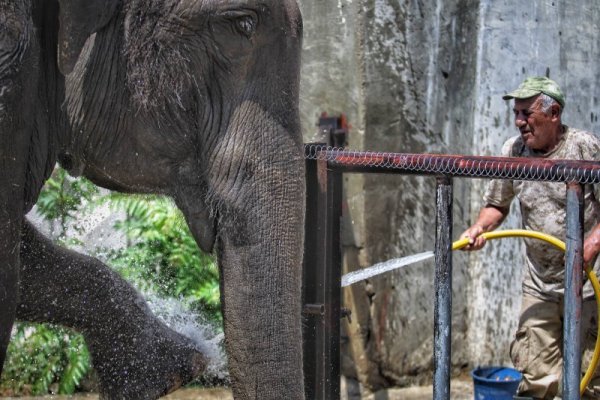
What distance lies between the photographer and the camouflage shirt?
471 centimetres

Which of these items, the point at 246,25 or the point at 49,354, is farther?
the point at 49,354

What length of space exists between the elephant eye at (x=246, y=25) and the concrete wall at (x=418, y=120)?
8.18 feet

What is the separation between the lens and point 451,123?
19.0 feet

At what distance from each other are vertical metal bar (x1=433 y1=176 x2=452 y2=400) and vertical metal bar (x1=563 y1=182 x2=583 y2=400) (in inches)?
15.0

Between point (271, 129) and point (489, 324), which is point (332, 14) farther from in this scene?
point (271, 129)

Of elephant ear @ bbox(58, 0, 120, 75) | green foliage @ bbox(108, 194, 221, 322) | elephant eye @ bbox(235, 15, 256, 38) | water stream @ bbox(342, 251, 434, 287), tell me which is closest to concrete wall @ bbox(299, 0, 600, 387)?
water stream @ bbox(342, 251, 434, 287)

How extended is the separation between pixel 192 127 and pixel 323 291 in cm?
100

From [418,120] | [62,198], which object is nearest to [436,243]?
[418,120]

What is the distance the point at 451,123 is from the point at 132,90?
2.90 meters

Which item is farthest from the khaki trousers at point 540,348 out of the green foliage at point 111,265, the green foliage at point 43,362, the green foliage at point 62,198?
the green foliage at point 62,198

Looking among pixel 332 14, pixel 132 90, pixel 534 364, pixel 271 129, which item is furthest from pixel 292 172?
pixel 332 14

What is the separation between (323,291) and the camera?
3.92 m

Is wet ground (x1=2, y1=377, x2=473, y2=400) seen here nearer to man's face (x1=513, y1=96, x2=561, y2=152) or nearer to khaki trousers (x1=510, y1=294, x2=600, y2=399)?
khaki trousers (x1=510, y1=294, x2=600, y2=399)

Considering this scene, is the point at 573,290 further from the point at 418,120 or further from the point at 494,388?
the point at 418,120
